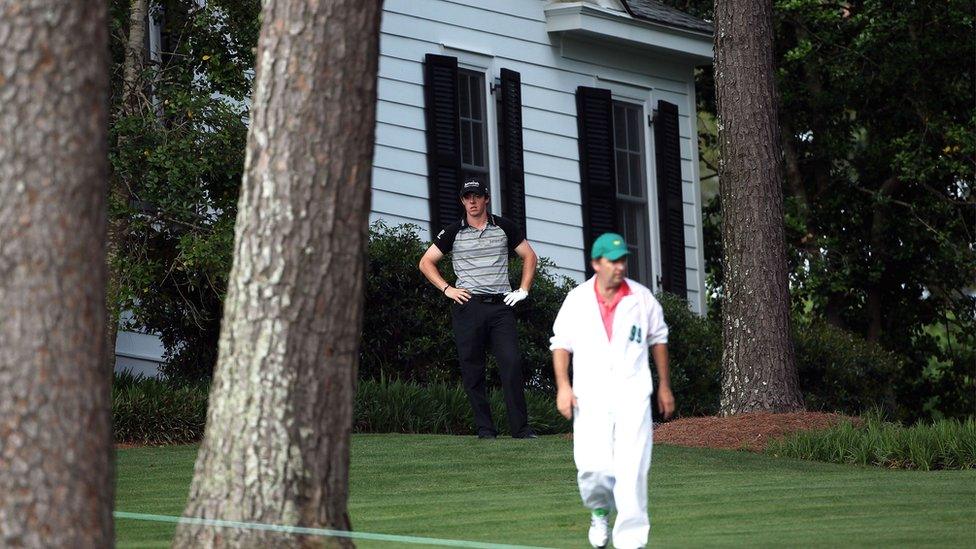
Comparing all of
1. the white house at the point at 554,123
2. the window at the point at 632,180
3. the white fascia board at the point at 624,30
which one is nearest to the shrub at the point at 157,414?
the white house at the point at 554,123

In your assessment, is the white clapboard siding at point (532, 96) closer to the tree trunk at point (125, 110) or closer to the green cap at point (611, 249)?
the tree trunk at point (125, 110)

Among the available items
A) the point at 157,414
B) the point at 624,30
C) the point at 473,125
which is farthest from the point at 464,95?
the point at 157,414

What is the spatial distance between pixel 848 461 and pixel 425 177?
723cm

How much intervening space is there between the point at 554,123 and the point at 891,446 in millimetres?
8346

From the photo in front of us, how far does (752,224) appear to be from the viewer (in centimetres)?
1653

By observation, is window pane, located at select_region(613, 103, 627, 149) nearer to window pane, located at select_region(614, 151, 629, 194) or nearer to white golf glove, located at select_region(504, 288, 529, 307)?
window pane, located at select_region(614, 151, 629, 194)

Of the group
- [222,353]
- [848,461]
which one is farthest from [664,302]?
[222,353]

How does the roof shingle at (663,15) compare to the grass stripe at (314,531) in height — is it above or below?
above

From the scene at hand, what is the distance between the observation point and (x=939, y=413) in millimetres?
27656

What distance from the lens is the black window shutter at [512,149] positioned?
67.4 ft

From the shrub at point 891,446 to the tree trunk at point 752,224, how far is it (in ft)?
5.86

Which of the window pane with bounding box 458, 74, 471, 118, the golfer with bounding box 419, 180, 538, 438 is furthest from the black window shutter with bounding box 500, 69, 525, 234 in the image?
the golfer with bounding box 419, 180, 538, 438

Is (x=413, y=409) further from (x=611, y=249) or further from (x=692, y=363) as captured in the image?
(x=611, y=249)

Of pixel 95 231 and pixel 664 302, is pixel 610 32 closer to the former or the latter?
pixel 664 302
